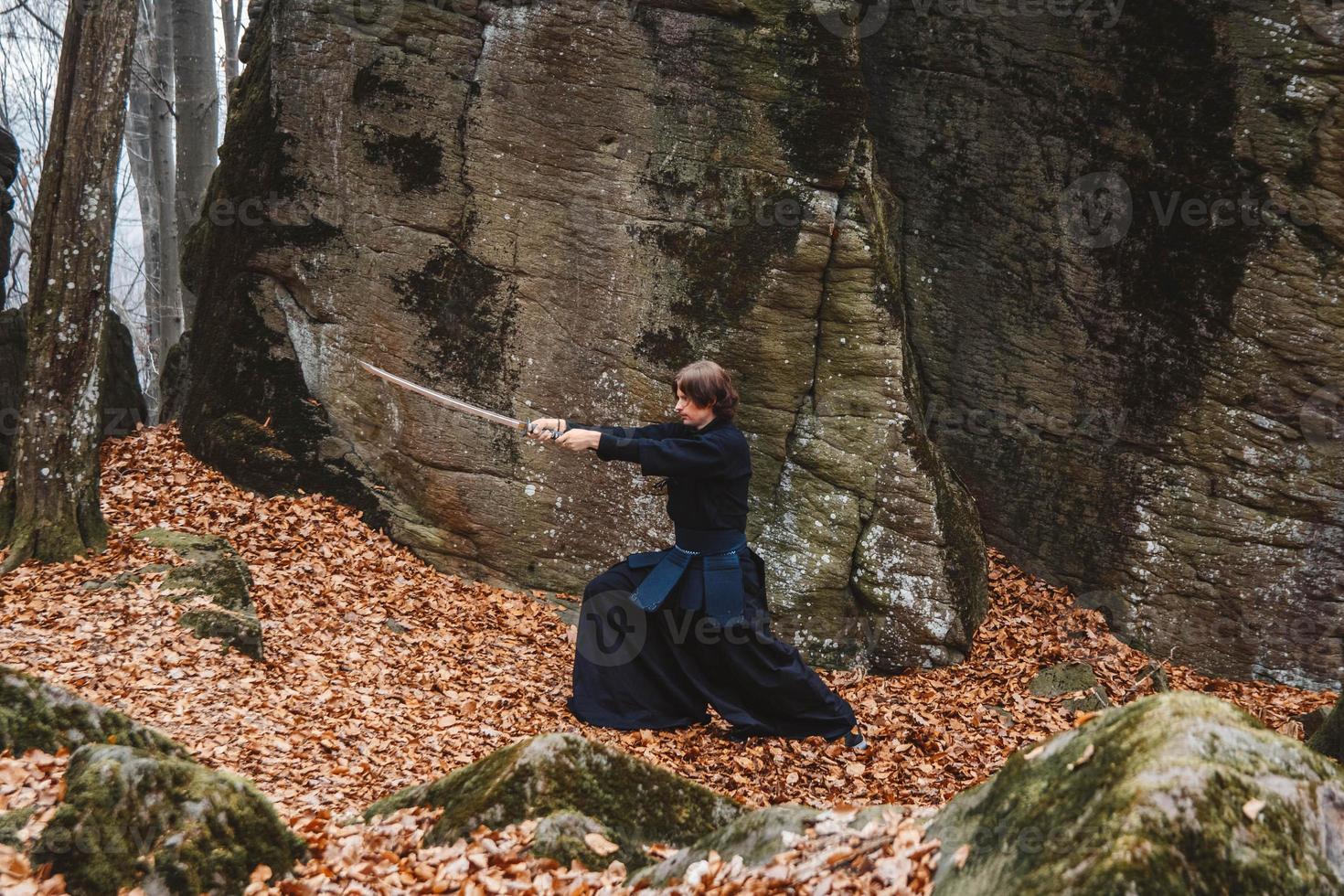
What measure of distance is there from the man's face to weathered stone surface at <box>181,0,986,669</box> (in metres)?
2.46

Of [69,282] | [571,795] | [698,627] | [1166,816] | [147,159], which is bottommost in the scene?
[698,627]

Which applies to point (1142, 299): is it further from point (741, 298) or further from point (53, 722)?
point (53, 722)

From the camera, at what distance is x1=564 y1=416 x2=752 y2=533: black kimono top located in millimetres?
6699

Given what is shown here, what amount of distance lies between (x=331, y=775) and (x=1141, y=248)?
8.33 meters

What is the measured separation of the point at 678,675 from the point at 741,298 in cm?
355

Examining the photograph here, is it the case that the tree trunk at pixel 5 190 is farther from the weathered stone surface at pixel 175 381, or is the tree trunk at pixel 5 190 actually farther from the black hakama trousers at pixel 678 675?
the black hakama trousers at pixel 678 675

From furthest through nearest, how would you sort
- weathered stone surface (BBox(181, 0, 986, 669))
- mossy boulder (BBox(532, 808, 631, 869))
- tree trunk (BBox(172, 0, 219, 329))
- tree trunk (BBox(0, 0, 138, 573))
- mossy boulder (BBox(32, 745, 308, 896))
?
1. tree trunk (BBox(172, 0, 219, 329))
2. weathered stone surface (BBox(181, 0, 986, 669))
3. tree trunk (BBox(0, 0, 138, 573))
4. mossy boulder (BBox(532, 808, 631, 869))
5. mossy boulder (BBox(32, 745, 308, 896))

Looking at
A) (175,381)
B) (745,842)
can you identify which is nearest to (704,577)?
(745,842)

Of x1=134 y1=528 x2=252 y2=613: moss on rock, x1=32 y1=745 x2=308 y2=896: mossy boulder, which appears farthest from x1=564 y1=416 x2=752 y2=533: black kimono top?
x1=32 y1=745 x2=308 y2=896: mossy boulder

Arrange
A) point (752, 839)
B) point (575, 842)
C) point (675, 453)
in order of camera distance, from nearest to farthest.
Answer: point (752, 839)
point (575, 842)
point (675, 453)

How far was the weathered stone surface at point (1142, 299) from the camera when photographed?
943 cm

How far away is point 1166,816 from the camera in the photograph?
2734 mm

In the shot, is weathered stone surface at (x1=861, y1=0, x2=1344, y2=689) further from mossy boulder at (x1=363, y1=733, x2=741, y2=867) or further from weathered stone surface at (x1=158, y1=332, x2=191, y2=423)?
weathered stone surface at (x1=158, y1=332, x2=191, y2=423)

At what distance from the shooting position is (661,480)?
30.6ft
